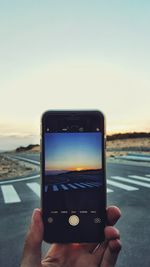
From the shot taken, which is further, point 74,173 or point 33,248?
point 74,173

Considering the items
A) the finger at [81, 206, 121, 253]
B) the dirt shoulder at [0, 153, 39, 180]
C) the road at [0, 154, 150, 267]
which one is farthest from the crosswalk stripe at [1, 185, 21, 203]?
the finger at [81, 206, 121, 253]

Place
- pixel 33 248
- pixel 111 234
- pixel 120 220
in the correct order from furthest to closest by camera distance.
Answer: pixel 120 220 → pixel 111 234 → pixel 33 248

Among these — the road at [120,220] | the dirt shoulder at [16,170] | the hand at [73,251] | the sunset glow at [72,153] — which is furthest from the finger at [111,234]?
the dirt shoulder at [16,170]

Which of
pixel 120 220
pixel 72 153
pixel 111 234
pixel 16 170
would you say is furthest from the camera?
pixel 16 170

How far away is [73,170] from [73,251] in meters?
0.68

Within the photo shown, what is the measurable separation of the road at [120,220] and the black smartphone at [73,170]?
2758mm

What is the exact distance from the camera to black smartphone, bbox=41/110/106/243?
9.29 ft

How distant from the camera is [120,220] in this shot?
25.8ft

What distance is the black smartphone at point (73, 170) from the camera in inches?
111

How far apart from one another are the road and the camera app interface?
2751mm

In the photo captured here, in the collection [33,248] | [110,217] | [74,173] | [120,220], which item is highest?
[74,173]

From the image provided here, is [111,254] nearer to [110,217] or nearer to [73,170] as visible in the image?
[110,217]

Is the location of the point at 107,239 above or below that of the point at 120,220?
above

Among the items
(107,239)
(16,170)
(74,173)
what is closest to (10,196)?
(74,173)
